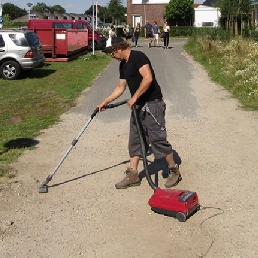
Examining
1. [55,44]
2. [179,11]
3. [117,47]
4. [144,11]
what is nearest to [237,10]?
[179,11]

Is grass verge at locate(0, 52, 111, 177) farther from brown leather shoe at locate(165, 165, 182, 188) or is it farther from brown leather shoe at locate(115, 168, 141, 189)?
brown leather shoe at locate(165, 165, 182, 188)

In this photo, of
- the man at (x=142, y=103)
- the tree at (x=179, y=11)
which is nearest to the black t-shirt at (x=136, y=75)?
the man at (x=142, y=103)

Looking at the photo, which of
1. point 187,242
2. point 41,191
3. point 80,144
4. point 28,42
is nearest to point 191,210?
point 187,242

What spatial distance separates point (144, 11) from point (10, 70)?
1820 inches

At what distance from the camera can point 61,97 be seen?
1281 cm

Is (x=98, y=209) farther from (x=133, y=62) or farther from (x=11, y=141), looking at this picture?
(x=11, y=141)

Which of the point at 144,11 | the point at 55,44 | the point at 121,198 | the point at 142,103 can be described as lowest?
the point at 121,198

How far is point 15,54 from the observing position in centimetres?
1694

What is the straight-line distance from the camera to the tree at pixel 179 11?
56438 mm

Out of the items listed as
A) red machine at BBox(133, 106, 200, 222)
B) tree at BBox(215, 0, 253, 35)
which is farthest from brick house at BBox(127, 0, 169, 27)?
red machine at BBox(133, 106, 200, 222)

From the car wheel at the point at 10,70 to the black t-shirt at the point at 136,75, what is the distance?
1174 cm

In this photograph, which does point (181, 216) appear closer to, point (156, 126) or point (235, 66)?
point (156, 126)

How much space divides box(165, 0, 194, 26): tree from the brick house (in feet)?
8.81

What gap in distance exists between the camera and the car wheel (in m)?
17.0
